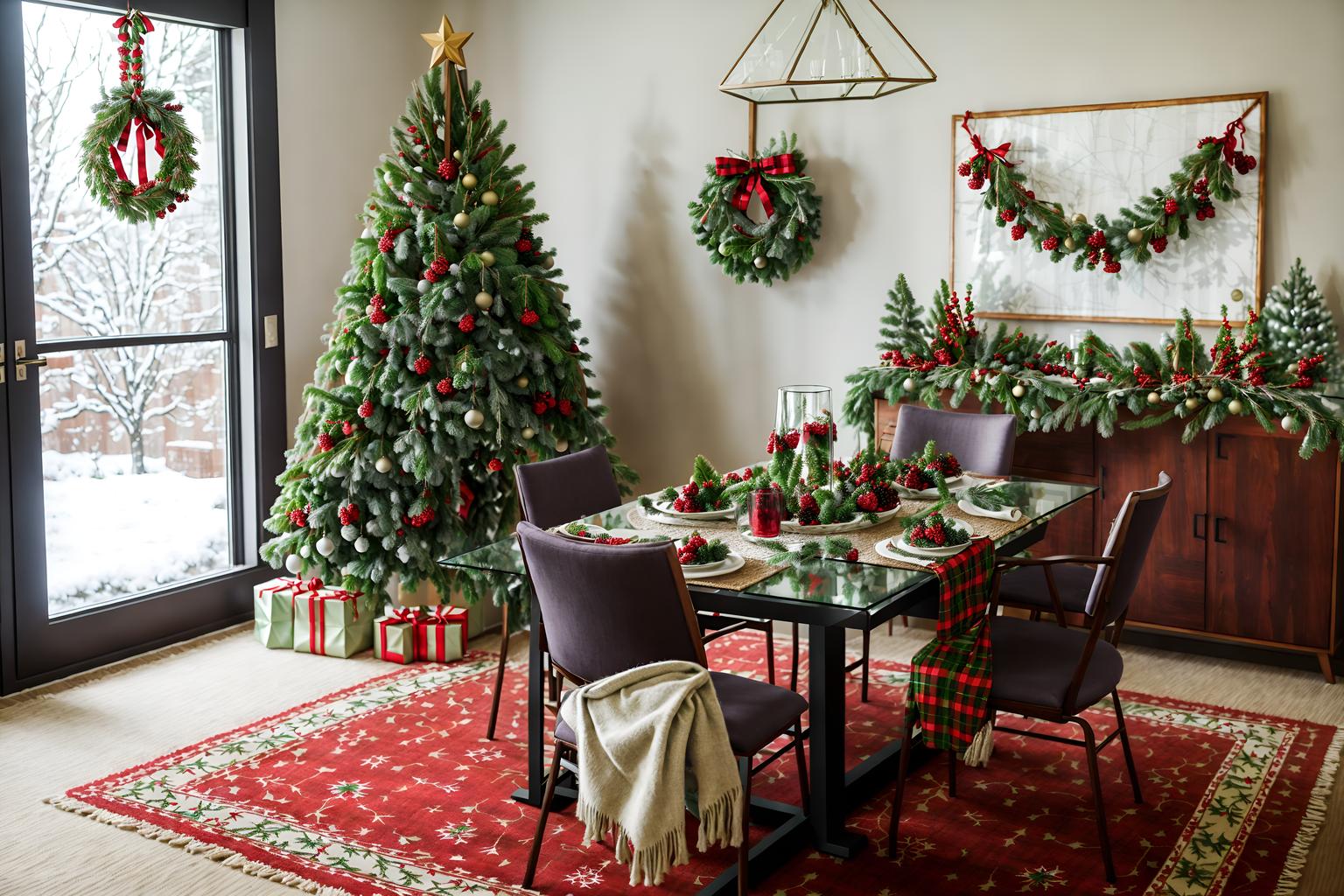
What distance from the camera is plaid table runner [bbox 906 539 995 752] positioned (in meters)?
2.93

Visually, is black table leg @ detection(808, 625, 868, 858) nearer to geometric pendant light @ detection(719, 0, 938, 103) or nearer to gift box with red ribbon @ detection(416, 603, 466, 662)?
geometric pendant light @ detection(719, 0, 938, 103)

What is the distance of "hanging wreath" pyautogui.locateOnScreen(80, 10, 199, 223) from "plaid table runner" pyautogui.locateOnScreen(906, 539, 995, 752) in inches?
122

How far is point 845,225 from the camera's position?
5211 mm

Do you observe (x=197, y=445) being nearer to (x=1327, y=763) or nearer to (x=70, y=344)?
(x=70, y=344)

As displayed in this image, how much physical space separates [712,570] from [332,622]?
2.29 meters

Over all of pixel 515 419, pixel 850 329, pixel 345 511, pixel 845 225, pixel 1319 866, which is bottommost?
pixel 1319 866

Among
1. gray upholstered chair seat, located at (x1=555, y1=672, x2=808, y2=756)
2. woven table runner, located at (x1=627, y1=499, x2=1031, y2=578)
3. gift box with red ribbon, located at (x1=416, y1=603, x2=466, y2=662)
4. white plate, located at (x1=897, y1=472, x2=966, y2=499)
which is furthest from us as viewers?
gift box with red ribbon, located at (x1=416, y1=603, x2=466, y2=662)

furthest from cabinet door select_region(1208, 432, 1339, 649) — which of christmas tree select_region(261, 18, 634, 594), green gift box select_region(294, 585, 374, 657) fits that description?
green gift box select_region(294, 585, 374, 657)

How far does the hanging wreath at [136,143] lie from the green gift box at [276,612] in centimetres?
141

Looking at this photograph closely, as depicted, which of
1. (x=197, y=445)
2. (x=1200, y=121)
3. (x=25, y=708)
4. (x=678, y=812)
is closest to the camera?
(x=678, y=812)

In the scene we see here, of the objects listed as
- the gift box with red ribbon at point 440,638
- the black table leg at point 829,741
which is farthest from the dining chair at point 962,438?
the gift box with red ribbon at point 440,638

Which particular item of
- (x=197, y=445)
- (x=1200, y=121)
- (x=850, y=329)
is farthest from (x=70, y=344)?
(x=1200, y=121)

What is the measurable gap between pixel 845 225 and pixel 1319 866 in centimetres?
299

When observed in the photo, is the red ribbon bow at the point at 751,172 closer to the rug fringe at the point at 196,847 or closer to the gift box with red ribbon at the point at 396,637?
the gift box with red ribbon at the point at 396,637
